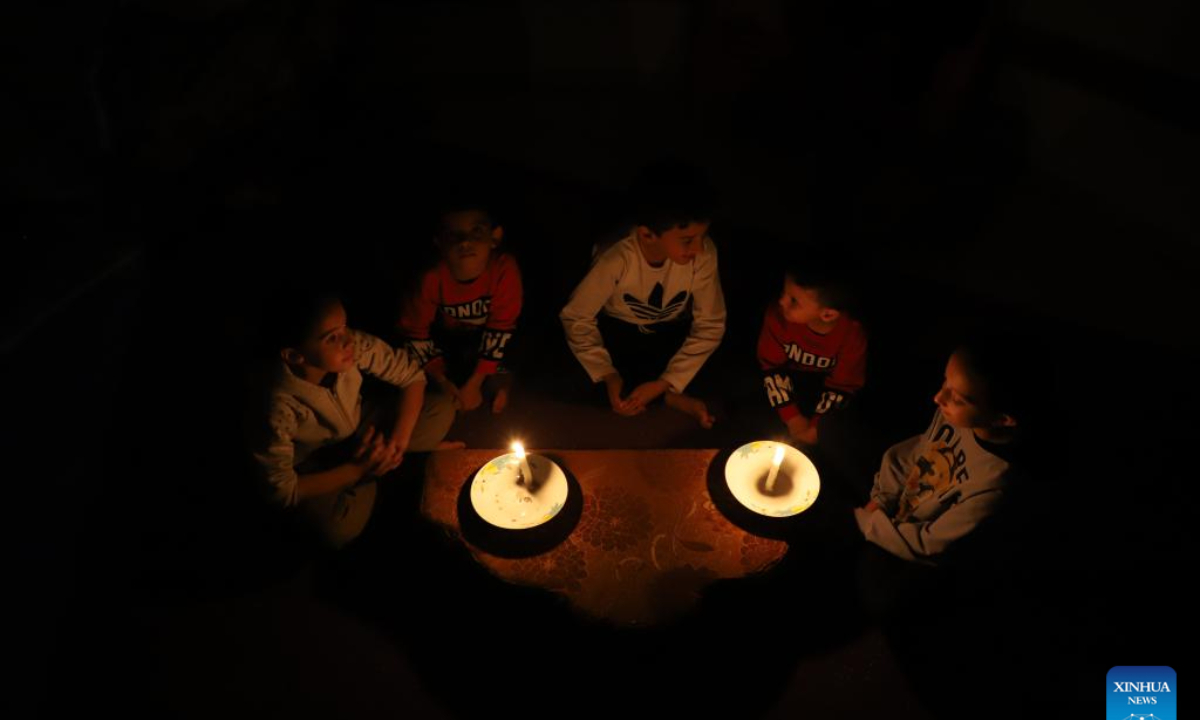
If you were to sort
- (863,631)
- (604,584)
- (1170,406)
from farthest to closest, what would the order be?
(1170,406)
(863,631)
(604,584)

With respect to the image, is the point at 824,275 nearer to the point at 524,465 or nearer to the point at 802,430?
the point at 802,430

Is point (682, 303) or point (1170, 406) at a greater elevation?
point (1170, 406)

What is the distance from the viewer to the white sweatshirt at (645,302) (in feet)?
7.42

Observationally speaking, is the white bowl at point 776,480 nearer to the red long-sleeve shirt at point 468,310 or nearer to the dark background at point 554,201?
the dark background at point 554,201

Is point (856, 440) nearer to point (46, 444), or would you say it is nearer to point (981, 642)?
point (981, 642)

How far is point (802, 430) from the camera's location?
2303mm

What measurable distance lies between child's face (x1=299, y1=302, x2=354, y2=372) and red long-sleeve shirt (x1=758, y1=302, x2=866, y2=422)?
127 cm

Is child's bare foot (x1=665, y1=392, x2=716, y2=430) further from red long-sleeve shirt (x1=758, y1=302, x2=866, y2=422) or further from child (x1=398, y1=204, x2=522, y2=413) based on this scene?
child (x1=398, y1=204, x2=522, y2=413)

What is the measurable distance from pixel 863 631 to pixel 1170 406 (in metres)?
1.65

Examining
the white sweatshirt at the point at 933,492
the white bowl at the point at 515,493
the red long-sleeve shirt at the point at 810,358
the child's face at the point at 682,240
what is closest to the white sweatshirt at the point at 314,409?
the white bowl at the point at 515,493

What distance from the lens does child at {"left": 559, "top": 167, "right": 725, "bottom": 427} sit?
2.04 metres

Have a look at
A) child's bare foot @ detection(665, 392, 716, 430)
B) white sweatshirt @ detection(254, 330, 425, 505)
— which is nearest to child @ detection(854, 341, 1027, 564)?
child's bare foot @ detection(665, 392, 716, 430)

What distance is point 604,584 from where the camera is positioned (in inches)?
67.4

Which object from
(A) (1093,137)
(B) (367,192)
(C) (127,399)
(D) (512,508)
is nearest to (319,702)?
(D) (512,508)
